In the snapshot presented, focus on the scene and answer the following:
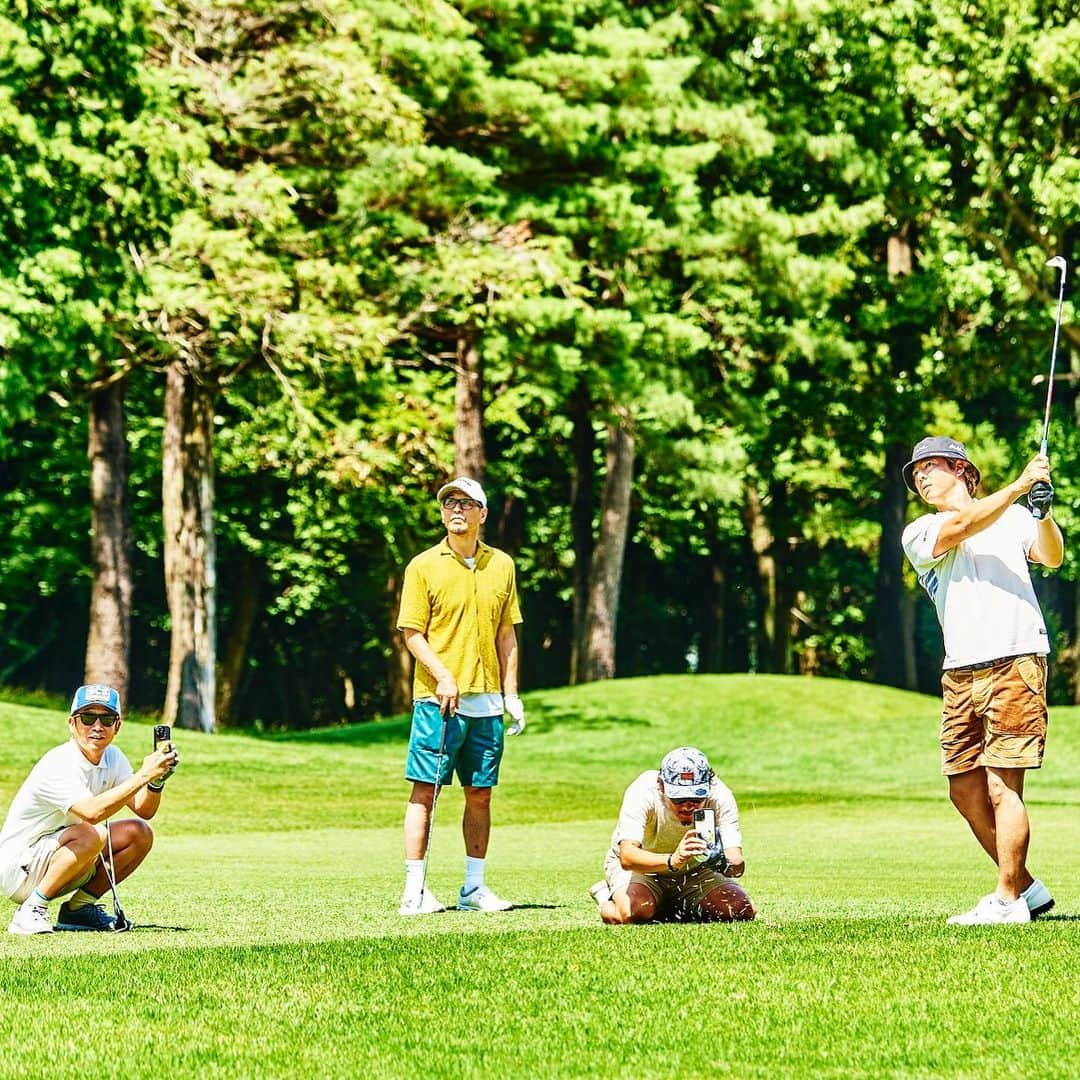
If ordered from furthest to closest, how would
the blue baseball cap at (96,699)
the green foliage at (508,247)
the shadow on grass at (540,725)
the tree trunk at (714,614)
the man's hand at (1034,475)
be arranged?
the tree trunk at (714,614) < the shadow on grass at (540,725) < the green foliage at (508,247) < the blue baseball cap at (96,699) < the man's hand at (1034,475)

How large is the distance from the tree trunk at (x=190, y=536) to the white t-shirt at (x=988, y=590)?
79.2ft

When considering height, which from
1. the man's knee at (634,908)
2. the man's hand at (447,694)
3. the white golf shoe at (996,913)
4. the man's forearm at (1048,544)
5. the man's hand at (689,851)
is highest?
the man's forearm at (1048,544)

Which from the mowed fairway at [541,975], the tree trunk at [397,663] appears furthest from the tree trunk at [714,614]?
the mowed fairway at [541,975]

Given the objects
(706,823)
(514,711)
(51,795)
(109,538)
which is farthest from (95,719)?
(109,538)

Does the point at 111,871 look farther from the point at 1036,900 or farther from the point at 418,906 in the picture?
the point at 1036,900

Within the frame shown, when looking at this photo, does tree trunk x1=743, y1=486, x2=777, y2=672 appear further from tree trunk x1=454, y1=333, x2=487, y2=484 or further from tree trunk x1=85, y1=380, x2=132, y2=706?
tree trunk x1=85, y1=380, x2=132, y2=706

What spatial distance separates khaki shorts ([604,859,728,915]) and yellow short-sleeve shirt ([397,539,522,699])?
1382 millimetres

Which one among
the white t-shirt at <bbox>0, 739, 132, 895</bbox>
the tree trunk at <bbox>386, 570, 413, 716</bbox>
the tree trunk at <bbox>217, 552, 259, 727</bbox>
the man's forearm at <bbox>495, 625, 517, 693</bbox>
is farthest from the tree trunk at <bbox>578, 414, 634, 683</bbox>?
the white t-shirt at <bbox>0, 739, 132, 895</bbox>

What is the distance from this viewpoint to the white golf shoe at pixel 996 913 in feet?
28.6

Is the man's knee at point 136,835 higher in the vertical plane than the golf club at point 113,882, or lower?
higher

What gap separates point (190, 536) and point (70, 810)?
2277 centimetres

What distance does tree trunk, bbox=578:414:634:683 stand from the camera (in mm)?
37094

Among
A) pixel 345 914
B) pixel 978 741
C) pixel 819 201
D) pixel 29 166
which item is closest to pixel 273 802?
pixel 29 166

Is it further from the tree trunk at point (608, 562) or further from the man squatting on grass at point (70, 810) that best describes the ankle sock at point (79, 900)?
the tree trunk at point (608, 562)
